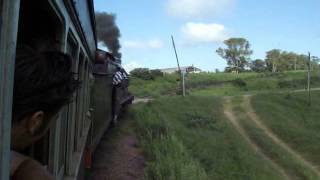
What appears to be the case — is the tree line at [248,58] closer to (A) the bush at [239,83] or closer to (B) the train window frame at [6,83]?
(A) the bush at [239,83]

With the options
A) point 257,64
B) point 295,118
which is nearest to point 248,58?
point 257,64

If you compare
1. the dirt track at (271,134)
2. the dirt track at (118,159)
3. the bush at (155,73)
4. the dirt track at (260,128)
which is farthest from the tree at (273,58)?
the dirt track at (118,159)

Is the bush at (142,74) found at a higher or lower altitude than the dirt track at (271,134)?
higher

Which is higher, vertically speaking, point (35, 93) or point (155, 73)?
point (155, 73)

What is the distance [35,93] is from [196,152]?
15224 mm

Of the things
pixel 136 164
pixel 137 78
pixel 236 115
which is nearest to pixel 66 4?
pixel 136 164

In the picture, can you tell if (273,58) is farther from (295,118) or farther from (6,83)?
(6,83)

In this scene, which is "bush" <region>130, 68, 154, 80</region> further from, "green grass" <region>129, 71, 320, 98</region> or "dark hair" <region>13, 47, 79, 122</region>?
"dark hair" <region>13, 47, 79, 122</region>

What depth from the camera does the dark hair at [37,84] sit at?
140 centimetres

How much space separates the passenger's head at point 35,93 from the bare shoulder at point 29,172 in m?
0.07

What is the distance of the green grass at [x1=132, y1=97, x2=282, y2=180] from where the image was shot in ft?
37.5

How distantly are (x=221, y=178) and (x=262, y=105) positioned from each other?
18.8m

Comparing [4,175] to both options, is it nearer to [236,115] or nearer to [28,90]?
[28,90]

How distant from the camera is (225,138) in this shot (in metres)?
21.3
